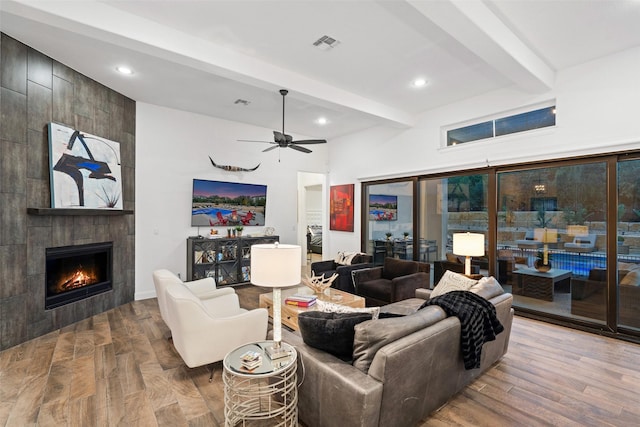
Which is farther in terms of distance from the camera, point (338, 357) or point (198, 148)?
point (198, 148)

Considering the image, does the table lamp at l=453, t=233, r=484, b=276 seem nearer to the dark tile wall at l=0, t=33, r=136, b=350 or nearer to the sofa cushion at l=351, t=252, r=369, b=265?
the sofa cushion at l=351, t=252, r=369, b=265

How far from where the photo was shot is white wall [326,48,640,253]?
3.69 meters

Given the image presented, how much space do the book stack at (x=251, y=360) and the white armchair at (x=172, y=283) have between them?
4.21 feet

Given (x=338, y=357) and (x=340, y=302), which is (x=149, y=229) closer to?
(x=340, y=302)

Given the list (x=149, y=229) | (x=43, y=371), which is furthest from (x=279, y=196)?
(x=43, y=371)

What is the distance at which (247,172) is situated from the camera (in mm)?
6766

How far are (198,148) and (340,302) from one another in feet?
13.8

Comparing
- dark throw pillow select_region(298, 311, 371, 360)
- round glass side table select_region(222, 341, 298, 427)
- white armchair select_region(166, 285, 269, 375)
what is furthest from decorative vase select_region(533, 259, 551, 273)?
round glass side table select_region(222, 341, 298, 427)

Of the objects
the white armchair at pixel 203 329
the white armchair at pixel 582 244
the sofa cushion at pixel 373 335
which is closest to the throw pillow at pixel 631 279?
the white armchair at pixel 582 244

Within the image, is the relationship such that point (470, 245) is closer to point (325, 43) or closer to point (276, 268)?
point (276, 268)

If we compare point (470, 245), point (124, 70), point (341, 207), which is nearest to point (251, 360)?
point (470, 245)

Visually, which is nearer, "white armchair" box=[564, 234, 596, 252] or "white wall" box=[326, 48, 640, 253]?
"white wall" box=[326, 48, 640, 253]

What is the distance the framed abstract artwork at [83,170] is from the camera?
388cm

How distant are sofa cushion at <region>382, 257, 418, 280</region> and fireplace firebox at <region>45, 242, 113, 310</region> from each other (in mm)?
4452
